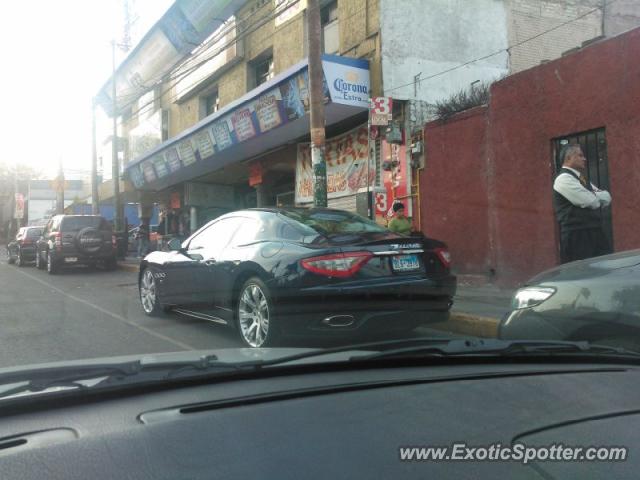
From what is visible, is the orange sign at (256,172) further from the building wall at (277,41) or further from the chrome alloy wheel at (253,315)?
the chrome alloy wheel at (253,315)

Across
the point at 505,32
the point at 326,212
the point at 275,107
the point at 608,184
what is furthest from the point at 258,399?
the point at 505,32

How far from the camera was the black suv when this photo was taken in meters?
15.1

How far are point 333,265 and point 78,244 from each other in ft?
39.7

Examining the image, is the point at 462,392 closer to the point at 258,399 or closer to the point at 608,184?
the point at 258,399

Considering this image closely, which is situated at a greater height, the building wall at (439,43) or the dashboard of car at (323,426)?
the building wall at (439,43)

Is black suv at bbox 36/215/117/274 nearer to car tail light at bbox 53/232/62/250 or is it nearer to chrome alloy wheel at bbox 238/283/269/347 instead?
car tail light at bbox 53/232/62/250

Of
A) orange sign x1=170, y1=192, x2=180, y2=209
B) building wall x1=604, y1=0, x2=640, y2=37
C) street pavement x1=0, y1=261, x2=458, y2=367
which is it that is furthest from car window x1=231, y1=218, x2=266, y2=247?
orange sign x1=170, y1=192, x2=180, y2=209

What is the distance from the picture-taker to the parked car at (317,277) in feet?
16.4

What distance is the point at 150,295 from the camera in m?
7.73

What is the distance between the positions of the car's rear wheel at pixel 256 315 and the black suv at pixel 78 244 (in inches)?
430

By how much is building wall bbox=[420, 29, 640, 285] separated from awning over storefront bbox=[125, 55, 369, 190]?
1962mm

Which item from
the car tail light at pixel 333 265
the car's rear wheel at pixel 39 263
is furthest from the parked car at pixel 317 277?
the car's rear wheel at pixel 39 263

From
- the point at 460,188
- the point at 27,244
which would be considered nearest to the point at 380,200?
the point at 460,188

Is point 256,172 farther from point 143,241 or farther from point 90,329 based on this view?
point 90,329
